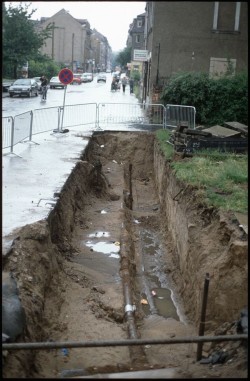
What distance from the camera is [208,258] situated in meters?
8.38

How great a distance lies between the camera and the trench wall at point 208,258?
7418 millimetres

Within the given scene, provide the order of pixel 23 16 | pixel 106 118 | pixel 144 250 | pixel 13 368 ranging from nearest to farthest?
pixel 13 368 < pixel 144 250 < pixel 106 118 < pixel 23 16

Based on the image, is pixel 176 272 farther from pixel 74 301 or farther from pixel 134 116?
pixel 134 116

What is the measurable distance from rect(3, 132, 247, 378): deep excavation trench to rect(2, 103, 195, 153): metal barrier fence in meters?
6.05

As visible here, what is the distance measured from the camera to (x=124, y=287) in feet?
30.0

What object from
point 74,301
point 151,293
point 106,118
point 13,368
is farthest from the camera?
point 106,118

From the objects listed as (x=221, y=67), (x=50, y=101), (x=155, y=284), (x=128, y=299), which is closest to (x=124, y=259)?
A: (x=155, y=284)

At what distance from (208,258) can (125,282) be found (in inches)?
73.0

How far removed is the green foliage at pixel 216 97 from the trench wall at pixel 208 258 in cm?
1090

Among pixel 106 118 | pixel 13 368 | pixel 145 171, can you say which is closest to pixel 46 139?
pixel 145 171

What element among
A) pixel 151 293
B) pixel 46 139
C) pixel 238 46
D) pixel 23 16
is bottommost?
pixel 151 293

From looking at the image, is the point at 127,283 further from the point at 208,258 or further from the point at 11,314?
the point at 11,314

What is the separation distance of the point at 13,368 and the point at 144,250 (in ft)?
23.7

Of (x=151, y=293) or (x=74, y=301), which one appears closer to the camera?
(x=74, y=301)
